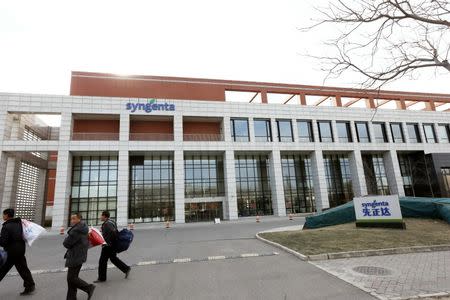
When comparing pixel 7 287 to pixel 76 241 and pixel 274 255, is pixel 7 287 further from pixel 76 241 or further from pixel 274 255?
pixel 274 255

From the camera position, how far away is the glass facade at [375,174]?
36.9m

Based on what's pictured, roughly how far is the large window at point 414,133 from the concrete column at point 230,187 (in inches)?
1107

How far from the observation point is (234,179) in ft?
104

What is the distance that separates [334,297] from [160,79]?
31.9 meters

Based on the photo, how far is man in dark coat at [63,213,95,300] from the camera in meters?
5.26

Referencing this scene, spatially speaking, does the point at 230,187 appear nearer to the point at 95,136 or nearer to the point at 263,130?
the point at 263,130

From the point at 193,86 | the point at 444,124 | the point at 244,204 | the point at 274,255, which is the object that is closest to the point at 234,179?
the point at 244,204

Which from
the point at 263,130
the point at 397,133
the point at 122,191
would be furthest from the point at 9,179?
the point at 397,133

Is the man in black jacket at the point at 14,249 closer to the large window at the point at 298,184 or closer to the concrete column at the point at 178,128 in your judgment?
the concrete column at the point at 178,128

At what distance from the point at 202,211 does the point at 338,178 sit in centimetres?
1985

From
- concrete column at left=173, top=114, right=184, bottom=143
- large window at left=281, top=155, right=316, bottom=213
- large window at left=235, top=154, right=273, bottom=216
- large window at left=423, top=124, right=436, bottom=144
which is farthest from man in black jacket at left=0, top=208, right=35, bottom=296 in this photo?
large window at left=423, top=124, right=436, bottom=144

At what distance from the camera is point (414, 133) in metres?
39.7

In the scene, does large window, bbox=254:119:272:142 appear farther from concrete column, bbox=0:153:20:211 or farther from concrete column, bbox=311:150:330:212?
concrete column, bbox=0:153:20:211

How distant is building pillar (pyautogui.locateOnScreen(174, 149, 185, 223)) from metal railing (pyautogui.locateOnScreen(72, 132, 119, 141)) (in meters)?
7.55
